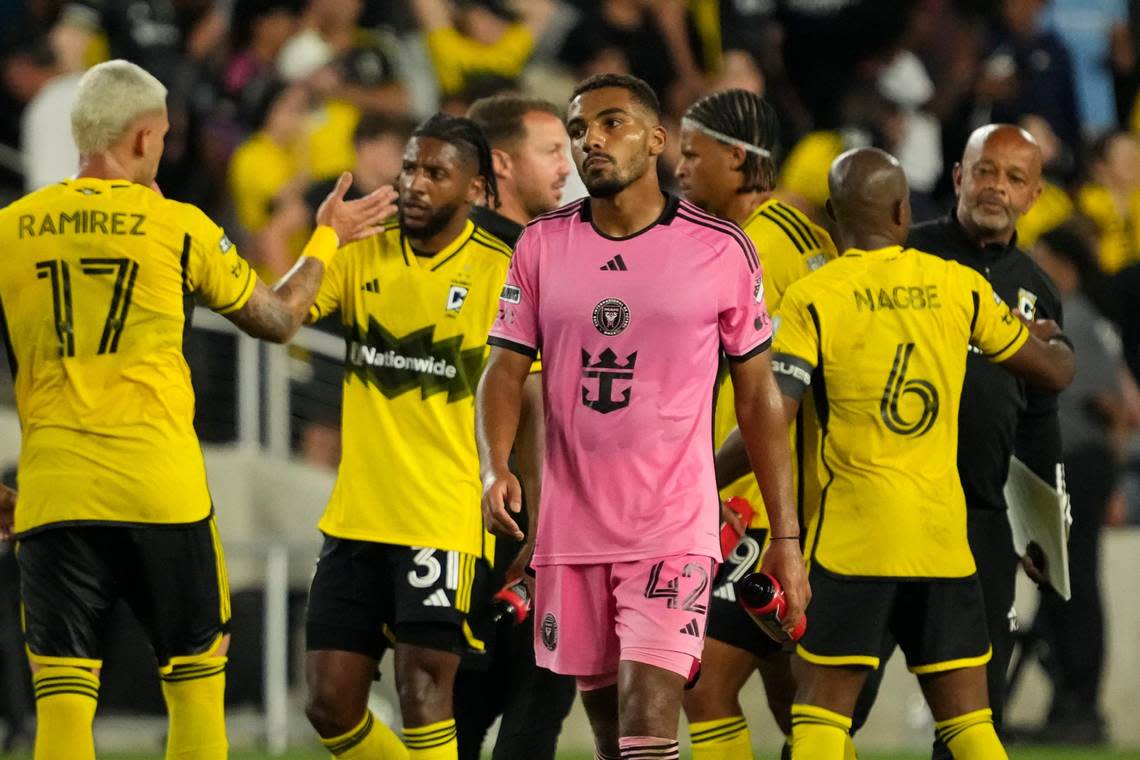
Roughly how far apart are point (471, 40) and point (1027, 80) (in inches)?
149

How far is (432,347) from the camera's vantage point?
21.7ft

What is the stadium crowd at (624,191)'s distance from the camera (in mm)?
6262

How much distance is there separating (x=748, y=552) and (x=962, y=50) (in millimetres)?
8230

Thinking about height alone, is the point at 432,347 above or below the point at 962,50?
below

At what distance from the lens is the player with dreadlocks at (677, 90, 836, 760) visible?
6.62 metres

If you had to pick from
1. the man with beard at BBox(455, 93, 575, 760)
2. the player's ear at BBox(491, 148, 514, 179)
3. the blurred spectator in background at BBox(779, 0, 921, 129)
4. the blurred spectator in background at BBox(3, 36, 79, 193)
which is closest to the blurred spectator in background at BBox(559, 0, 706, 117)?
the blurred spectator in background at BBox(779, 0, 921, 129)

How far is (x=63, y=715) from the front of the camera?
5934 millimetres

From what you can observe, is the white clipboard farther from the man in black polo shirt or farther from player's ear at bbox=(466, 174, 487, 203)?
player's ear at bbox=(466, 174, 487, 203)

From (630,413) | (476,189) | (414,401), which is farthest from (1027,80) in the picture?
(630,413)

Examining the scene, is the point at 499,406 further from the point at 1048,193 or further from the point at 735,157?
the point at 1048,193

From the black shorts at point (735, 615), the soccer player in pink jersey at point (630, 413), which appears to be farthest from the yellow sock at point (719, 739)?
the soccer player in pink jersey at point (630, 413)

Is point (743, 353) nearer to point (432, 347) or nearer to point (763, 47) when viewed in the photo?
point (432, 347)

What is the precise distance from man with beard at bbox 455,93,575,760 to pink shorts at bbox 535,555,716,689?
0.92 m

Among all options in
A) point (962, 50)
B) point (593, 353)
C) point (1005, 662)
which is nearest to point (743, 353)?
point (593, 353)
